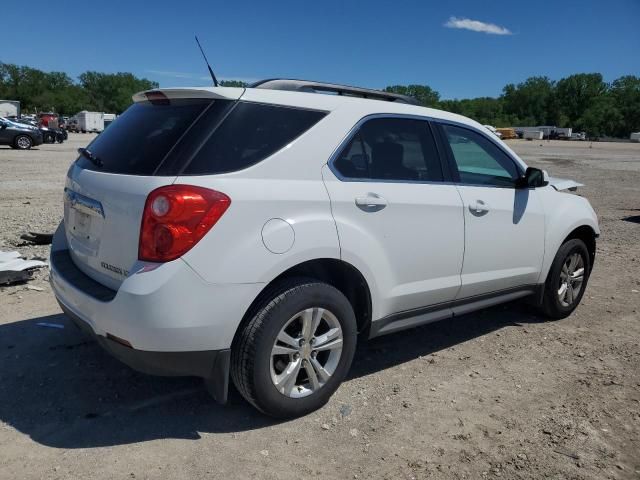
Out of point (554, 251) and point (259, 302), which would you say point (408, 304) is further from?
point (554, 251)

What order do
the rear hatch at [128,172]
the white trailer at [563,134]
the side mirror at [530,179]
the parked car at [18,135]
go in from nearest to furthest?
the rear hatch at [128,172]
the side mirror at [530,179]
the parked car at [18,135]
the white trailer at [563,134]

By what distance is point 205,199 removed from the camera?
271 centimetres

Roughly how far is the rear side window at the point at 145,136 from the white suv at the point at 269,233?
0.04ft

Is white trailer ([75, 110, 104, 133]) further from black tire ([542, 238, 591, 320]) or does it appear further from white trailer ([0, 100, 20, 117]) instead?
black tire ([542, 238, 591, 320])

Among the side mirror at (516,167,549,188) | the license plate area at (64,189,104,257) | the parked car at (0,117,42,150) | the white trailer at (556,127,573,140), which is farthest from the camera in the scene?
the white trailer at (556,127,573,140)

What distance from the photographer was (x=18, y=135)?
85.5ft

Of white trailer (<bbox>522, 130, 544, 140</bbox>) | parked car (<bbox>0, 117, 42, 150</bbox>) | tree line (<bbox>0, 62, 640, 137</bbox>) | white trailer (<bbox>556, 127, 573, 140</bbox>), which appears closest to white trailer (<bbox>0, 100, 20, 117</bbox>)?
parked car (<bbox>0, 117, 42, 150</bbox>)

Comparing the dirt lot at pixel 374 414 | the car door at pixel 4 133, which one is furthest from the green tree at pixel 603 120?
the dirt lot at pixel 374 414

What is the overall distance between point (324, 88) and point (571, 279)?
3.05m

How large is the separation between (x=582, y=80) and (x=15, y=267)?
576 ft

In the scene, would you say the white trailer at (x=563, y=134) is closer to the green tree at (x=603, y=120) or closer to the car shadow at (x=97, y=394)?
the green tree at (x=603, y=120)

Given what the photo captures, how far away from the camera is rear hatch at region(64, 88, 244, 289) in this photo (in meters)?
2.79

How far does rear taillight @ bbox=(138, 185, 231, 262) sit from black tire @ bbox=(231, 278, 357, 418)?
0.53 m

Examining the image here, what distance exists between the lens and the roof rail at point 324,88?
336cm
